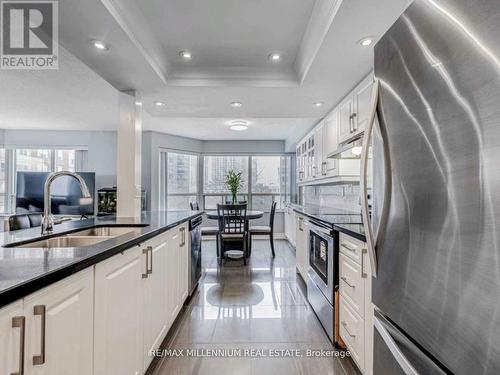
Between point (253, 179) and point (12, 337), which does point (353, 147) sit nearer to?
point (12, 337)

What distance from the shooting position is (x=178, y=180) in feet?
21.4

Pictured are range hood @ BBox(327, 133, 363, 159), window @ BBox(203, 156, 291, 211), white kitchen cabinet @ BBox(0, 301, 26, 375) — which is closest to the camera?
white kitchen cabinet @ BBox(0, 301, 26, 375)

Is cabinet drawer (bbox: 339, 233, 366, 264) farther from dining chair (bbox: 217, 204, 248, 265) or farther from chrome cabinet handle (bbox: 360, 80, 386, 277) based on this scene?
dining chair (bbox: 217, 204, 248, 265)

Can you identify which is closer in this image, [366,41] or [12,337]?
[12,337]

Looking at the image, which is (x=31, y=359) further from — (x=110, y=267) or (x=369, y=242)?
(x=369, y=242)

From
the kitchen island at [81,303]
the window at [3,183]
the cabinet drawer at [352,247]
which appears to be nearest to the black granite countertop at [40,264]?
the kitchen island at [81,303]

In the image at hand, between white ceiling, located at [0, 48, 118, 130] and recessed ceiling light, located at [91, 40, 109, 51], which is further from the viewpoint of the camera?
white ceiling, located at [0, 48, 118, 130]

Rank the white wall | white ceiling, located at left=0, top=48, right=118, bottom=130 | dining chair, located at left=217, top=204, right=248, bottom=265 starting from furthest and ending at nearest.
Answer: the white wall, dining chair, located at left=217, top=204, right=248, bottom=265, white ceiling, located at left=0, top=48, right=118, bottom=130

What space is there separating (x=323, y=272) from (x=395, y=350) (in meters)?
1.45

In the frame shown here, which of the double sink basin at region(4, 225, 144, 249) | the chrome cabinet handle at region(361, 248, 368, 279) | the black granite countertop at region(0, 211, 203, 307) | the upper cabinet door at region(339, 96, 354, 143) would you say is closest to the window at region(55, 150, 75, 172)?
the double sink basin at region(4, 225, 144, 249)

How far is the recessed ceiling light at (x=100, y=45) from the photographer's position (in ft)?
6.43

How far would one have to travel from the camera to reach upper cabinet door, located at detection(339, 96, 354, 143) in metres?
2.82

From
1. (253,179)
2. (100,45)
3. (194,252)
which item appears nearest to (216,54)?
(100,45)

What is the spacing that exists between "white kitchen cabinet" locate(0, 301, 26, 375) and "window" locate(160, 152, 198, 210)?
18.5 feet
